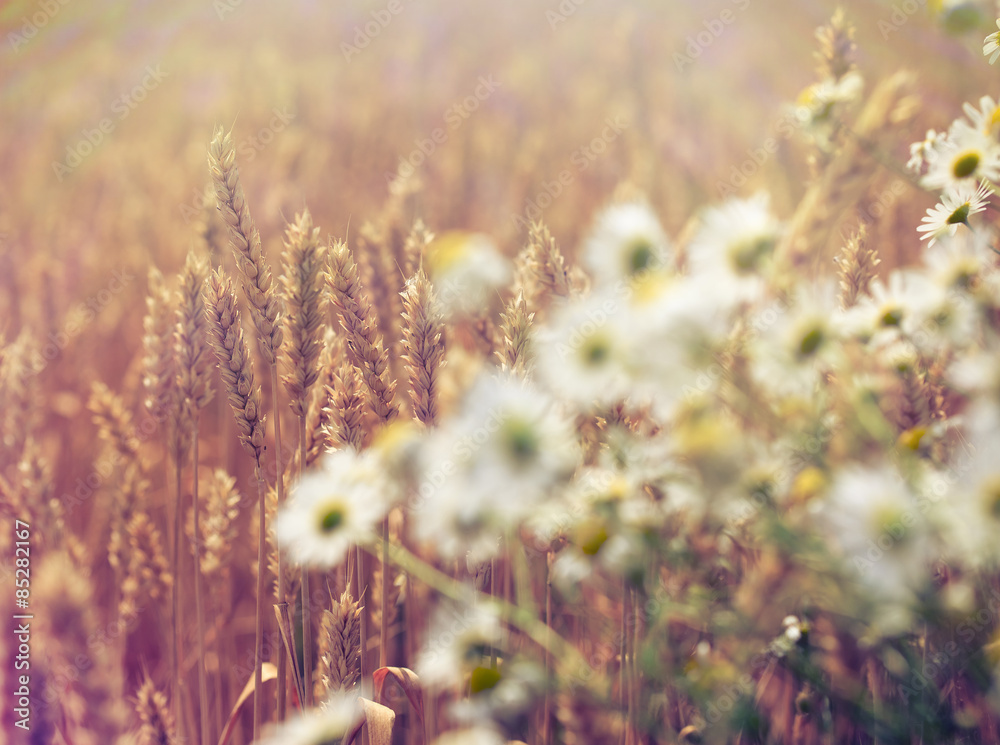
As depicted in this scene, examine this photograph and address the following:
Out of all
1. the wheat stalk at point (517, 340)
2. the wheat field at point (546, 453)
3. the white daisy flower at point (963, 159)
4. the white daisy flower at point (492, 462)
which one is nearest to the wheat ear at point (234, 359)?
the wheat field at point (546, 453)

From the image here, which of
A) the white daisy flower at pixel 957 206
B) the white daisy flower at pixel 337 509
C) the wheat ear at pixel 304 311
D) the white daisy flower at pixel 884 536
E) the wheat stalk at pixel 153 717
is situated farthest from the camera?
the wheat stalk at pixel 153 717

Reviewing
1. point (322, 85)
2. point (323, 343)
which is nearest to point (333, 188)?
point (322, 85)

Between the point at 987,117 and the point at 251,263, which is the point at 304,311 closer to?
the point at 251,263

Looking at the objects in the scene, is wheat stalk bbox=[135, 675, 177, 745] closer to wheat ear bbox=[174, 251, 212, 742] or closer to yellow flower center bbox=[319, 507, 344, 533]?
wheat ear bbox=[174, 251, 212, 742]

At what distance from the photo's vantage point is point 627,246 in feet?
1.74

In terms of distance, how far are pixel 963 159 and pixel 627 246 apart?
0.41 meters

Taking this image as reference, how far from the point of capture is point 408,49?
16.0ft

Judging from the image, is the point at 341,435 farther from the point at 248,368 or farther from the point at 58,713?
the point at 58,713

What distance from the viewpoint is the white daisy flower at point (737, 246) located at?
47 centimetres

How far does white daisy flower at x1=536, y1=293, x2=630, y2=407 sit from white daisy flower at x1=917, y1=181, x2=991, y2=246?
0.37 metres

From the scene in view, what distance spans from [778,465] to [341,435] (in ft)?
2.02

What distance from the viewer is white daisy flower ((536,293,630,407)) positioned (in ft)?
1.49

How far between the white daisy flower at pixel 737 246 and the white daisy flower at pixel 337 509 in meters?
0.31

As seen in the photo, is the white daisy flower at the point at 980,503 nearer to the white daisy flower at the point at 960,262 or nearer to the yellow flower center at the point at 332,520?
the white daisy flower at the point at 960,262
